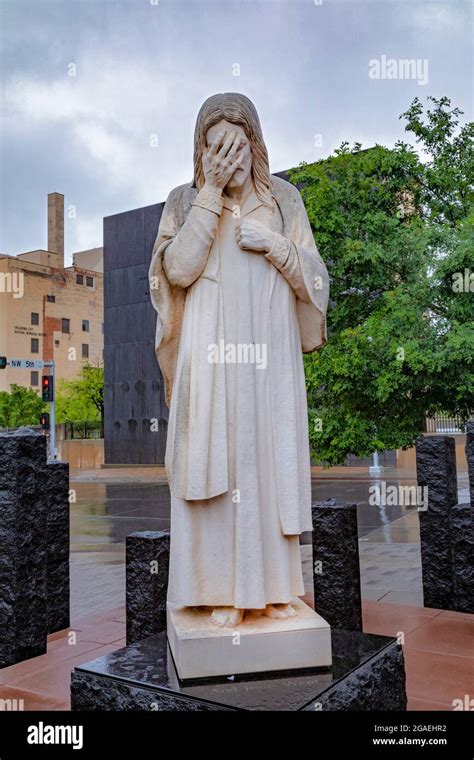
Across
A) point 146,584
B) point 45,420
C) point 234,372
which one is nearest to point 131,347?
point 45,420

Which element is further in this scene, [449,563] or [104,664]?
[449,563]

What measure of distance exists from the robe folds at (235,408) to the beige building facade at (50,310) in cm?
4464

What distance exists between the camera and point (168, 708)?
276cm

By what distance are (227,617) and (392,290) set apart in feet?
26.9

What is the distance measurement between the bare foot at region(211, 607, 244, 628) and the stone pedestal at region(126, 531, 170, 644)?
1.86 meters

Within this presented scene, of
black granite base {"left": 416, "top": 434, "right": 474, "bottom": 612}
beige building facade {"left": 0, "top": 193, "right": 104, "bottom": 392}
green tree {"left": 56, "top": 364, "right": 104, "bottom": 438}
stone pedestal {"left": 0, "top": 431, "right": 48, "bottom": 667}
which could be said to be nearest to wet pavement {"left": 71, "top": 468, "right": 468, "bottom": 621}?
black granite base {"left": 416, "top": 434, "right": 474, "bottom": 612}

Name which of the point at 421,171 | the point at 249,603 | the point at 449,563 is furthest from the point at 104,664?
the point at 421,171

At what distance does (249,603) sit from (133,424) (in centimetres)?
2710

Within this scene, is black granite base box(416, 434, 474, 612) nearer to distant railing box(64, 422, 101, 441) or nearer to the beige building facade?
distant railing box(64, 422, 101, 441)

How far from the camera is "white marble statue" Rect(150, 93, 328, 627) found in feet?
9.88

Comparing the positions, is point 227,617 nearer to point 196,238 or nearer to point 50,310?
point 196,238

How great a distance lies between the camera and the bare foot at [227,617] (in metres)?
2.95

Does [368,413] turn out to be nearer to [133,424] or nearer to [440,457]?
[440,457]

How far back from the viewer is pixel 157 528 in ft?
41.0
